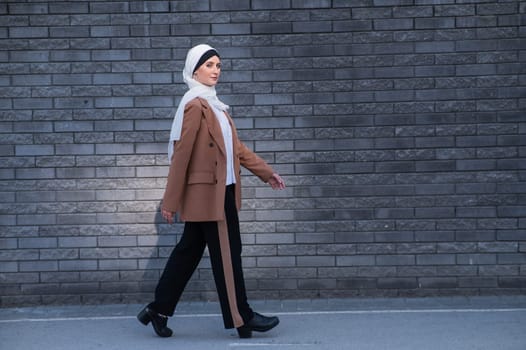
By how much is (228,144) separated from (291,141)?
3.85ft

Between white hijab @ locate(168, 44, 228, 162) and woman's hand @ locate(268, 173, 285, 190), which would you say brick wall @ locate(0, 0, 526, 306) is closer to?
woman's hand @ locate(268, 173, 285, 190)

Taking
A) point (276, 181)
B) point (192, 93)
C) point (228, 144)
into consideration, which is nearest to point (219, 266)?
point (276, 181)

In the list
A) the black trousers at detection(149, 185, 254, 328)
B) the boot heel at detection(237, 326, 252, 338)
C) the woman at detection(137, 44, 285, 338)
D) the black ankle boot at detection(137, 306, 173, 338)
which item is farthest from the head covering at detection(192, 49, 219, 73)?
the boot heel at detection(237, 326, 252, 338)

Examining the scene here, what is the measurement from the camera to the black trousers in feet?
18.3

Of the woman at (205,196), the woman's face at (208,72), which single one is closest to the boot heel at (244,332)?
the woman at (205,196)

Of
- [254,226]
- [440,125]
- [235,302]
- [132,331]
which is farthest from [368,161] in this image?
[132,331]

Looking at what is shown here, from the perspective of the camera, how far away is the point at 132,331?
597 cm

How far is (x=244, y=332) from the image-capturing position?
566cm

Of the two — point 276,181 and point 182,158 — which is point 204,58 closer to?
point 182,158

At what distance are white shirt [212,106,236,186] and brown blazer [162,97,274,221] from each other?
5 cm

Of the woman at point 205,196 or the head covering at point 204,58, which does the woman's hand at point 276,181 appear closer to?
the woman at point 205,196

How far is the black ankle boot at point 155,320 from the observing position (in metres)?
5.70

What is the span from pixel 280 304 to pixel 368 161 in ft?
4.50

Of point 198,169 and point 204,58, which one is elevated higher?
point 204,58
